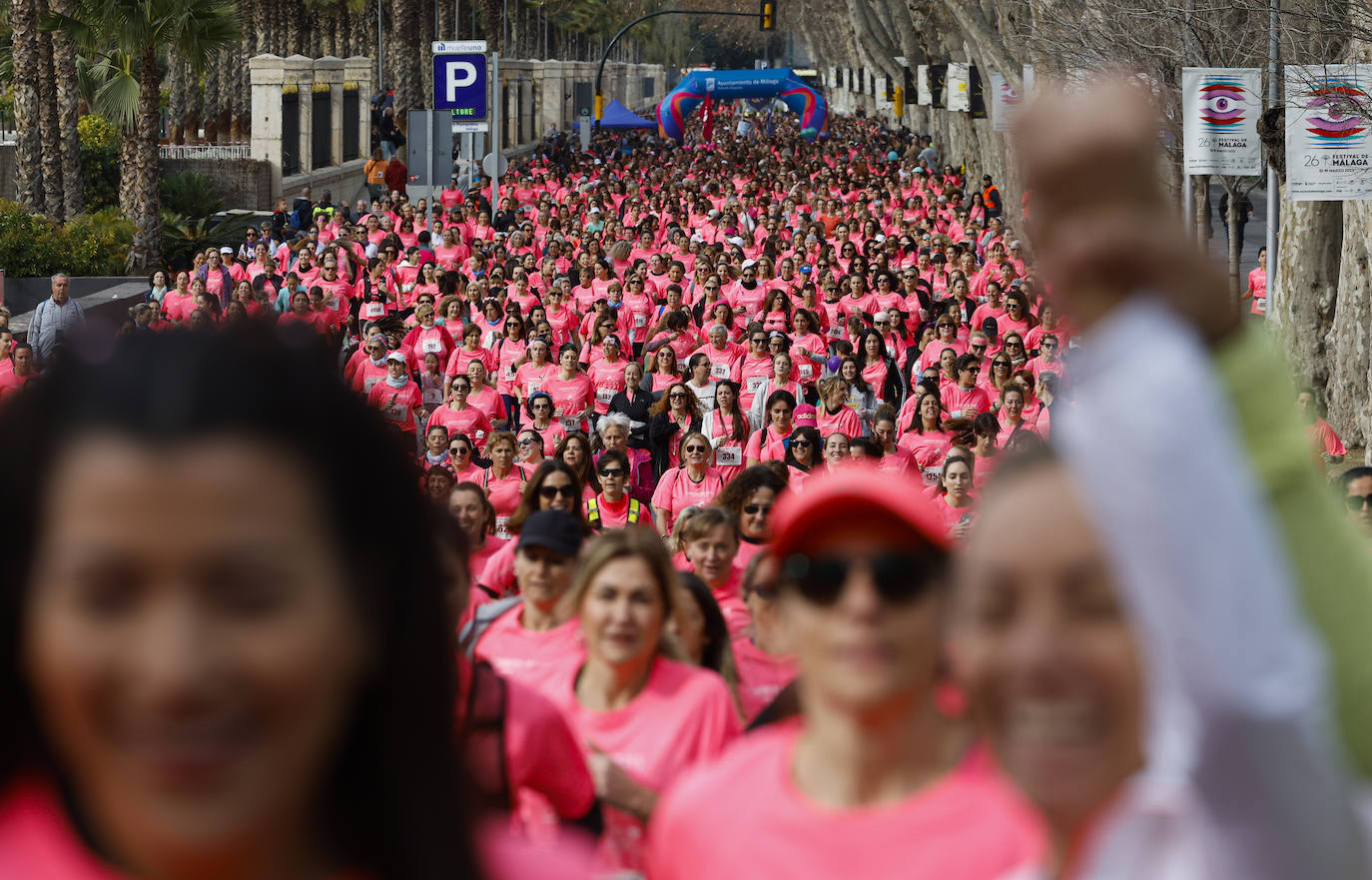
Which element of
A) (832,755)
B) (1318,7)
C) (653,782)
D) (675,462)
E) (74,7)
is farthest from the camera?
(74,7)

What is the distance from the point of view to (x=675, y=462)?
1309 cm

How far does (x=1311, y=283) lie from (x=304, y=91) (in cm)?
3011

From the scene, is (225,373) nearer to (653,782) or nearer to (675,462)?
(653,782)

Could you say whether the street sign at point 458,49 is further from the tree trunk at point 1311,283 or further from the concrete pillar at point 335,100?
the concrete pillar at point 335,100

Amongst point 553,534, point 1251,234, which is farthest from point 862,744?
point 1251,234

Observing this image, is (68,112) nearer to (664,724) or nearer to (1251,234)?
(1251,234)

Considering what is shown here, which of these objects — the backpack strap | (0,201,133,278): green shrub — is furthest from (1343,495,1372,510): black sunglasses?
(0,201,133,278): green shrub

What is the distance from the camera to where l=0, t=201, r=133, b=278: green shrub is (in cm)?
2736

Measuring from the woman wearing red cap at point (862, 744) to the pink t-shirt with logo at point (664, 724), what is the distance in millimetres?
1535

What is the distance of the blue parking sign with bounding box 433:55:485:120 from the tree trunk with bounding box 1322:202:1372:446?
12548 millimetres

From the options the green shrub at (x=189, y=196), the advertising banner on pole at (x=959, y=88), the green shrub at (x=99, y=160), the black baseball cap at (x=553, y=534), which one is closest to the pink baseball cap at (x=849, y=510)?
the black baseball cap at (x=553, y=534)

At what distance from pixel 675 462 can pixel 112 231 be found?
18.9 m

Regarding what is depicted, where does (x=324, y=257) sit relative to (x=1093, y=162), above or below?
below

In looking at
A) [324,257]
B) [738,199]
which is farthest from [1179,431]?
[738,199]
